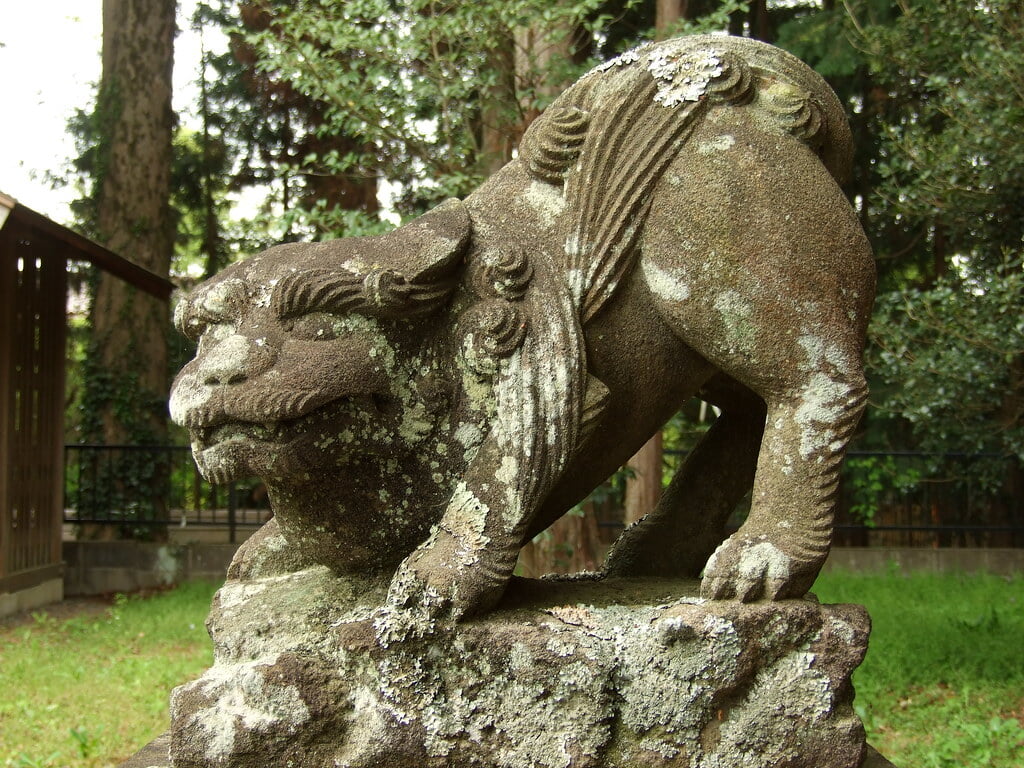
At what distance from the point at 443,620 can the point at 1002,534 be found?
345 inches

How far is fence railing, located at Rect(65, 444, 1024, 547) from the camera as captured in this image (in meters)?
8.73

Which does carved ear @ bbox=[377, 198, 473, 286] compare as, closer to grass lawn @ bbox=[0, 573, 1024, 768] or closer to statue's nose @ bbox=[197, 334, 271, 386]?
statue's nose @ bbox=[197, 334, 271, 386]

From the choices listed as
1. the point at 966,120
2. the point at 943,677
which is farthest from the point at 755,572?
the point at 966,120

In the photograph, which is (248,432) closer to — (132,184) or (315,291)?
(315,291)

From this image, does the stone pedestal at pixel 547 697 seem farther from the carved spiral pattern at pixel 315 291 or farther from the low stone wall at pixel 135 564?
the low stone wall at pixel 135 564

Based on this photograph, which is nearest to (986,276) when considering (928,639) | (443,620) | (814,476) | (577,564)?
(928,639)

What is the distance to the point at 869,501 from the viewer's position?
888cm

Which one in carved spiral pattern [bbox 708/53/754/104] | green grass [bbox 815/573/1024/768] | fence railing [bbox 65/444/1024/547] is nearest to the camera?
carved spiral pattern [bbox 708/53/754/104]

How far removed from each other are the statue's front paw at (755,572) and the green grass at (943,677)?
218 cm

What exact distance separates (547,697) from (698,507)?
901 mm

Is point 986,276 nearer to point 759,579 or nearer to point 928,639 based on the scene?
point 928,639

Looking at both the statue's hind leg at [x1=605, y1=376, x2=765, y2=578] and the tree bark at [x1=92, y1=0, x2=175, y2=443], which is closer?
the statue's hind leg at [x1=605, y1=376, x2=765, y2=578]

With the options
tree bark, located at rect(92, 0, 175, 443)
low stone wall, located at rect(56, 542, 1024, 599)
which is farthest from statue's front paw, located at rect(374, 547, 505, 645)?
tree bark, located at rect(92, 0, 175, 443)

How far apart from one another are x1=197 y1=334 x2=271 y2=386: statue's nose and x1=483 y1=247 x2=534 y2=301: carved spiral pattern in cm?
47
